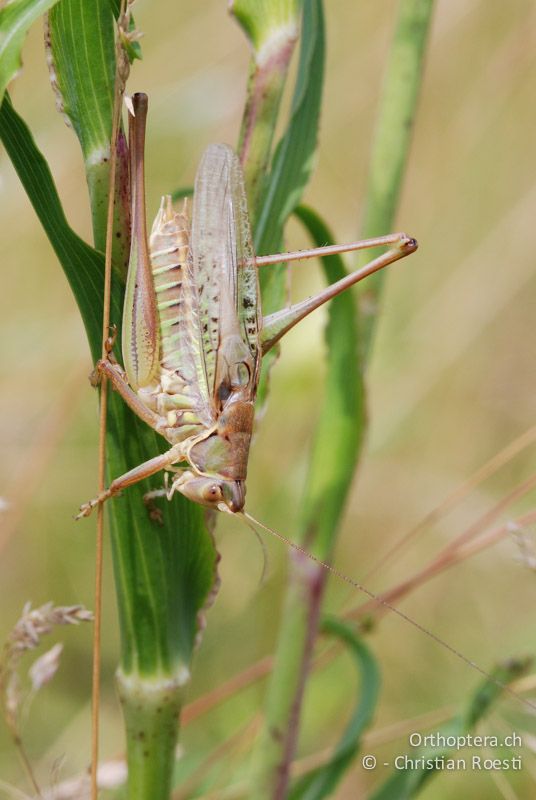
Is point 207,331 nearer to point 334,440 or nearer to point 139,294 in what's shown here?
point 139,294

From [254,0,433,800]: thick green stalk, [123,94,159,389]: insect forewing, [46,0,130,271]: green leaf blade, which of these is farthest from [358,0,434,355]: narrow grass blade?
[46,0,130,271]: green leaf blade

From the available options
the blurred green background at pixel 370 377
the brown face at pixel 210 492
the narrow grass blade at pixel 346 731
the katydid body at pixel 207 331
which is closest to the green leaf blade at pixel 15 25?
the katydid body at pixel 207 331

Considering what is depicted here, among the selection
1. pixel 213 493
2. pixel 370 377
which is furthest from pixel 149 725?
pixel 370 377

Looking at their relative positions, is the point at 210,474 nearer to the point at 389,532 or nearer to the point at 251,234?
the point at 251,234

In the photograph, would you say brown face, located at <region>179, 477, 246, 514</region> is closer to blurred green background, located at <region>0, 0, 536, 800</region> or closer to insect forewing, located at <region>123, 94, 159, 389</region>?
insect forewing, located at <region>123, 94, 159, 389</region>

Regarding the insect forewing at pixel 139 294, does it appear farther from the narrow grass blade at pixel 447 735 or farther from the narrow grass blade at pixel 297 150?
the narrow grass blade at pixel 447 735

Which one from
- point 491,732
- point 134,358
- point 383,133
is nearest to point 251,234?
point 134,358

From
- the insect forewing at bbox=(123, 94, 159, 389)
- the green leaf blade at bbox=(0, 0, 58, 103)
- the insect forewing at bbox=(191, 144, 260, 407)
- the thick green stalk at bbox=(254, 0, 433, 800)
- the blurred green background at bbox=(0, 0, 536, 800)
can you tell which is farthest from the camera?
the blurred green background at bbox=(0, 0, 536, 800)
